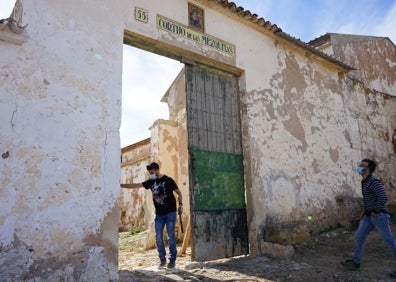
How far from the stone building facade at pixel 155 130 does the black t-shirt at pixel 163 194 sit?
358 millimetres

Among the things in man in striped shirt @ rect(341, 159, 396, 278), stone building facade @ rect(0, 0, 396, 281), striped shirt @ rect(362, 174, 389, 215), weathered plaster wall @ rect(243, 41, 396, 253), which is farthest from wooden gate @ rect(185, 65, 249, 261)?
striped shirt @ rect(362, 174, 389, 215)

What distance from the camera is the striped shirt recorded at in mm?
4801

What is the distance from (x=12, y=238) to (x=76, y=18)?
2.92 metres

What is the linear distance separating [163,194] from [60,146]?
6.45 ft

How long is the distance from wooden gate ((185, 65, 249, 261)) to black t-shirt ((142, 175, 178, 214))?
1.10 ft

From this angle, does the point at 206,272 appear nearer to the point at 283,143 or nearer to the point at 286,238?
the point at 286,238

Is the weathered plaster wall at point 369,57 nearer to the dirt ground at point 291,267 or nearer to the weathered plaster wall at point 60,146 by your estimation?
the dirt ground at point 291,267

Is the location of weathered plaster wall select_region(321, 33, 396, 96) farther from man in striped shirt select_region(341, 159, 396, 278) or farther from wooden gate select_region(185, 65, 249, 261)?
man in striped shirt select_region(341, 159, 396, 278)

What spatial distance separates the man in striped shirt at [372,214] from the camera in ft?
15.6

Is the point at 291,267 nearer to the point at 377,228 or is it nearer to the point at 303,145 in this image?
the point at 377,228

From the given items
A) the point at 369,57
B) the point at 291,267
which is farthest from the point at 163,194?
the point at 369,57

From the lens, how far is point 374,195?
4.88 meters

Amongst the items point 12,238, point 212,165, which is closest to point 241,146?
point 212,165

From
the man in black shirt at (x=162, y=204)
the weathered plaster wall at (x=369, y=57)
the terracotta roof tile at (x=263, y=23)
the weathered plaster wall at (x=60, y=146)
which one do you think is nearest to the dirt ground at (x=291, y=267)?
the man in black shirt at (x=162, y=204)
